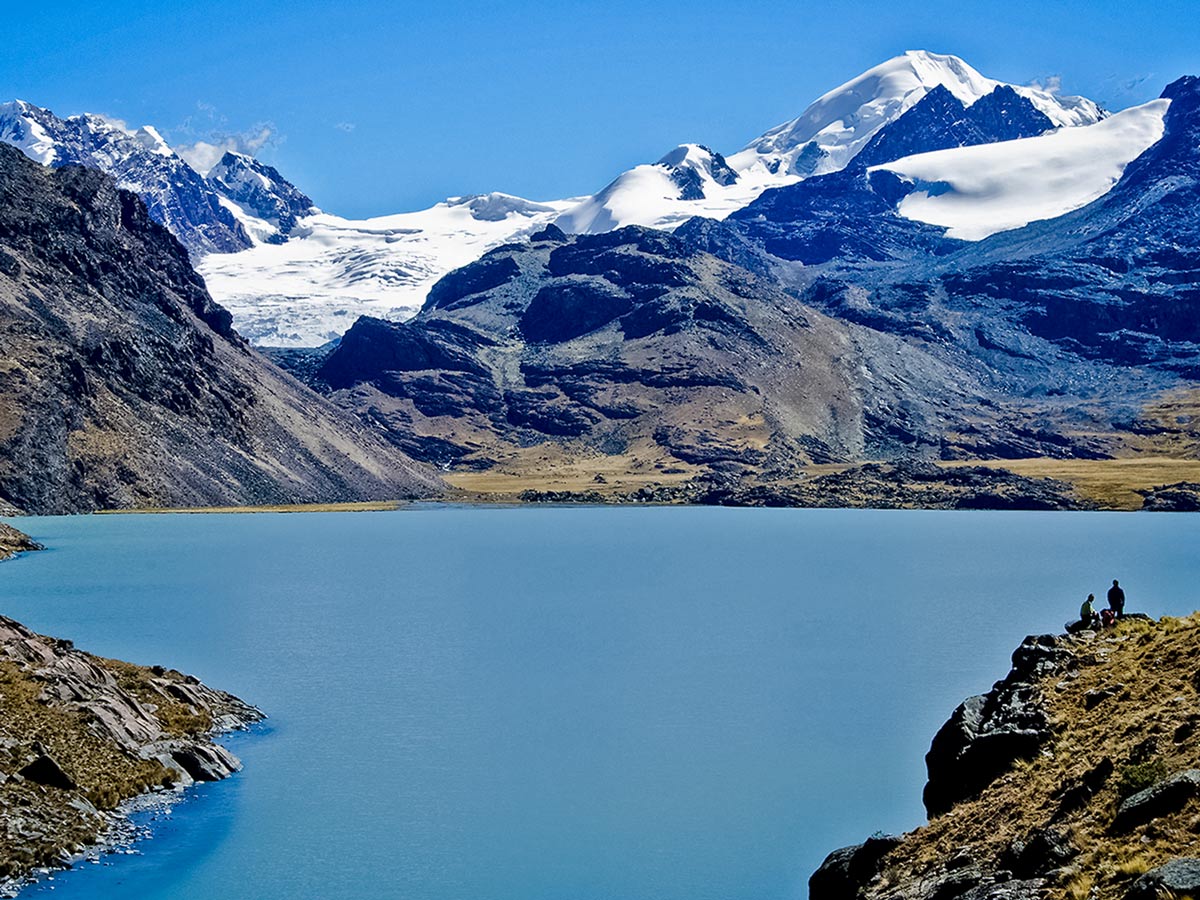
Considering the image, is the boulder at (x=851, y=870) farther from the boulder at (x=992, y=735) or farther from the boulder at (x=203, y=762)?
the boulder at (x=203, y=762)

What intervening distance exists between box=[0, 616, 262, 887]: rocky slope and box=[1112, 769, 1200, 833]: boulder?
1255 inches

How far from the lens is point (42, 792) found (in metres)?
Result: 44.9

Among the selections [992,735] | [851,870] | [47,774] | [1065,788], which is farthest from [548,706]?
[1065,788]

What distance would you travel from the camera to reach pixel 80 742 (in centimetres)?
4997

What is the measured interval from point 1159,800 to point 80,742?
38298 mm

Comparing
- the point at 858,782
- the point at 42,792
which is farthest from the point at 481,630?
the point at 42,792

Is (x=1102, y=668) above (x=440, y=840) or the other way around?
above

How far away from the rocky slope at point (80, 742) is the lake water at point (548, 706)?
1603 mm

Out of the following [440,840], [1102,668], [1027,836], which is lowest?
[440,840]

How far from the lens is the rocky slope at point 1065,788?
27.3 m

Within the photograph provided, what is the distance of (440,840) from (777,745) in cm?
2075

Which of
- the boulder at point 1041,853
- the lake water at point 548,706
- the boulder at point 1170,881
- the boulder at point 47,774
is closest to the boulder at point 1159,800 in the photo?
the boulder at point 1041,853

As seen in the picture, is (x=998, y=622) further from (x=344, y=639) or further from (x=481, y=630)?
(x=344, y=639)

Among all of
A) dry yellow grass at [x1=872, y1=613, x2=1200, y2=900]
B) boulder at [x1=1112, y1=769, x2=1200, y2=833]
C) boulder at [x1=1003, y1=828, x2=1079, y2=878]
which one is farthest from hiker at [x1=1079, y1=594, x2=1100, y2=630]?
boulder at [x1=1112, y1=769, x2=1200, y2=833]
